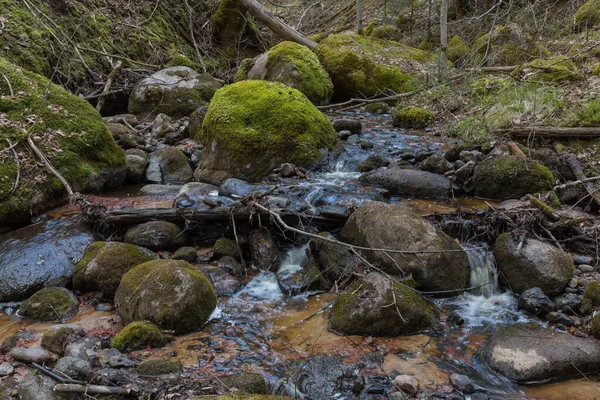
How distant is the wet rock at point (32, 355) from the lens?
332 centimetres

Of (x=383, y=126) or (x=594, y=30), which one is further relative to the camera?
(x=594, y=30)

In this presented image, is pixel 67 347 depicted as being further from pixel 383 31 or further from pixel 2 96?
pixel 383 31

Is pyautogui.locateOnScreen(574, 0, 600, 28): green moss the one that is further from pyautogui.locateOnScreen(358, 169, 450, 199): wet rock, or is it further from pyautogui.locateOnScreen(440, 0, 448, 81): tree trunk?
pyautogui.locateOnScreen(358, 169, 450, 199): wet rock

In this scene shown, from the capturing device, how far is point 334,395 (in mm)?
3150

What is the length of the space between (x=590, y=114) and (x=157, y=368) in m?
7.12

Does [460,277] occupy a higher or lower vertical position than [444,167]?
lower

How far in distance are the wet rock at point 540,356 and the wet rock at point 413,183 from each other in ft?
10.1

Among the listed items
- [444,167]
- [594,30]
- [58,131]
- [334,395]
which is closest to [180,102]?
[58,131]

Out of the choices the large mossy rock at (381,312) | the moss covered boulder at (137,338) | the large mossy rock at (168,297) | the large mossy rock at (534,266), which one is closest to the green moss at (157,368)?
the moss covered boulder at (137,338)

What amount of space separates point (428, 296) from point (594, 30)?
1078 centimetres

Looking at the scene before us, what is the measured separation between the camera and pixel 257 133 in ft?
24.5

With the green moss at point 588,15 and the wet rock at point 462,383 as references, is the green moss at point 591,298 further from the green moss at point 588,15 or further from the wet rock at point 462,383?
the green moss at point 588,15

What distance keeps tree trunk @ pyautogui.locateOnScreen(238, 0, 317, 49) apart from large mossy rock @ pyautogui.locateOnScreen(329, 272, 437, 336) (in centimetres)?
1200

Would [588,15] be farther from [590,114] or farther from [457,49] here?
[590,114]
